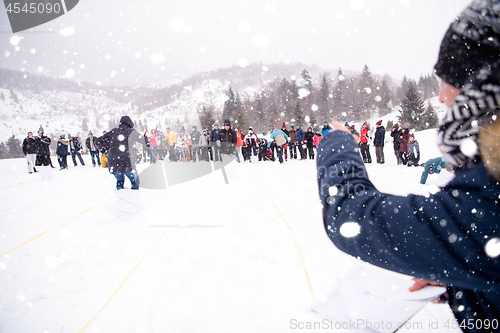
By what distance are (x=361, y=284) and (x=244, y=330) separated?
1.30 metres

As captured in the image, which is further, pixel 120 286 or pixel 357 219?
pixel 120 286

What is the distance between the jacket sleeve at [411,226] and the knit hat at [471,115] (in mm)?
57

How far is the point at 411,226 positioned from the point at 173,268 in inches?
130

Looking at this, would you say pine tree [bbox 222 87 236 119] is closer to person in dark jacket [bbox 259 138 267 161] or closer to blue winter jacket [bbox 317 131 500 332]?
person in dark jacket [bbox 259 138 267 161]

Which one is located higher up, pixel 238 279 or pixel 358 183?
pixel 358 183

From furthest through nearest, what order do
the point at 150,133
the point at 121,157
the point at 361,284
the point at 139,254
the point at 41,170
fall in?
the point at 150,133 < the point at 41,170 < the point at 121,157 < the point at 139,254 < the point at 361,284

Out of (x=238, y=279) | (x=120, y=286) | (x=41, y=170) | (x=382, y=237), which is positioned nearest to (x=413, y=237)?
(x=382, y=237)

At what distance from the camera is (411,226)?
0.52 meters

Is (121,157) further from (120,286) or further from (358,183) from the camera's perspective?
(358,183)

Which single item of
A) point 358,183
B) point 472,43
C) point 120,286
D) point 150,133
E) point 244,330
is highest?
point 150,133

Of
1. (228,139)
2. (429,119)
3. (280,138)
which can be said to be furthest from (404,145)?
(429,119)

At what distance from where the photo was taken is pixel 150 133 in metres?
18.4

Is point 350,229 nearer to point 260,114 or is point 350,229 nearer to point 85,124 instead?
point 260,114

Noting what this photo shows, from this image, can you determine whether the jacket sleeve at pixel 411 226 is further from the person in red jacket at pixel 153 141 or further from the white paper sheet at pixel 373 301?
the person in red jacket at pixel 153 141
